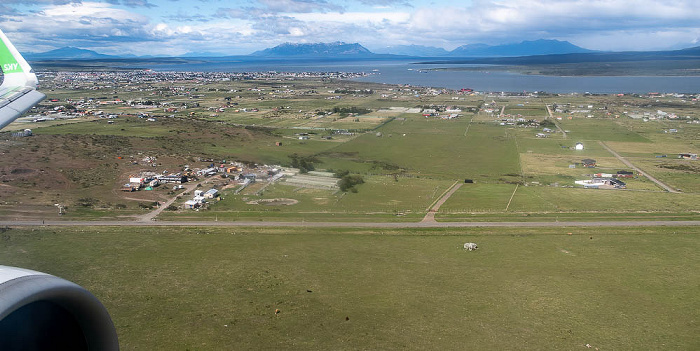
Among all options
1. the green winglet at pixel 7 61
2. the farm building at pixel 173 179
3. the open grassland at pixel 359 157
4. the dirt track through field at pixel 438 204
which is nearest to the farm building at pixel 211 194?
the open grassland at pixel 359 157

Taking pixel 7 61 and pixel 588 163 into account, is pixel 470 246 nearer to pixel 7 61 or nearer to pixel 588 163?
pixel 7 61

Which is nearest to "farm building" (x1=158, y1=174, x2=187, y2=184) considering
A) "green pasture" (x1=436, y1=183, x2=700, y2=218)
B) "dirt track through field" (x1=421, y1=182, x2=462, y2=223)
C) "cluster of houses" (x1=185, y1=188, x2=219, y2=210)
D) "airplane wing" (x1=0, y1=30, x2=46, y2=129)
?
"cluster of houses" (x1=185, y1=188, x2=219, y2=210)

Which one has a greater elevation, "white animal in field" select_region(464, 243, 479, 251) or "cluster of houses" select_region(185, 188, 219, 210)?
"cluster of houses" select_region(185, 188, 219, 210)

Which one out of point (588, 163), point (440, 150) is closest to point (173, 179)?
point (440, 150)

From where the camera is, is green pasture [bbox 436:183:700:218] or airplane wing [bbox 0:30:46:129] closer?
airplane wing [bbox 0:30:46:129]

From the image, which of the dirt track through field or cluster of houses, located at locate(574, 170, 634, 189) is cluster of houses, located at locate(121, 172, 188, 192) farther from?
cluster of houses, located at locate(574, 170, 634, 189)

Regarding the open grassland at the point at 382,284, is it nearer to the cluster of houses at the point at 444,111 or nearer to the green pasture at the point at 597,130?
the green pasture at the point at 597,130

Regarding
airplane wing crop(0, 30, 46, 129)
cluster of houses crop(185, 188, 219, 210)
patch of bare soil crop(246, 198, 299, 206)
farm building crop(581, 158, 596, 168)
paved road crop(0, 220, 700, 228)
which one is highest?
airplane wing crop(0, 30, 46, 129)
